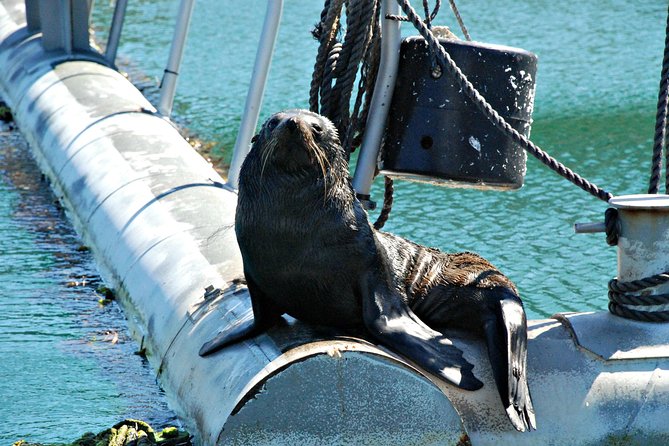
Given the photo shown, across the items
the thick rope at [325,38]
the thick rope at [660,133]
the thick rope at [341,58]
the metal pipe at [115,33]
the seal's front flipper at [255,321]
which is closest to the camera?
the seal's front flipper at [255,321]

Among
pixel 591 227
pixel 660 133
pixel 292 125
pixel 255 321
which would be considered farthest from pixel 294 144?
pixel 660 133

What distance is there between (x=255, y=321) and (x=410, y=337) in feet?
1.78

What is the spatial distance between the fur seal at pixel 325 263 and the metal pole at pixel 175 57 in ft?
13.9

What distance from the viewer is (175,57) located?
26.0 feet

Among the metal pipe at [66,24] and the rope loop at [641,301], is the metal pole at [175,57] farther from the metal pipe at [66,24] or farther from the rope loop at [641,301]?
the rope loop at [641,301]

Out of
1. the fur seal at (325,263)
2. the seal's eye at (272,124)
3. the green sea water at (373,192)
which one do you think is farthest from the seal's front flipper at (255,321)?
the green sea water at (373,192)

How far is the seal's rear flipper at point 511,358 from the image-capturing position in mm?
3551

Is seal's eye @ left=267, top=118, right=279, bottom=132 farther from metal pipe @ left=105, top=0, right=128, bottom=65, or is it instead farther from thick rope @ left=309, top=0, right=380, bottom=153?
metal pipe @ left=105, top=0, right=128, bottom=65

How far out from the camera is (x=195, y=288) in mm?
4566

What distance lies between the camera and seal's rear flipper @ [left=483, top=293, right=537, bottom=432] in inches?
140

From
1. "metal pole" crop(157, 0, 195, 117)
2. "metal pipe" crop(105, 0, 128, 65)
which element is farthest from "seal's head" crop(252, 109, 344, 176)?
"metal pipe" crop(105, 0, 128, 65)

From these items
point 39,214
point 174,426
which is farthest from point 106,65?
point 174,426

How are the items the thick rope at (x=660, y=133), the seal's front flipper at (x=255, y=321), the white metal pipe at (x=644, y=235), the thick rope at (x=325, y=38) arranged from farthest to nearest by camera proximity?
the thick rope at (x=325, y=38)
the thick rope at (x=660, y=133)
the white metal pipe at (x=644, y=235)
the seal's front flipper at (x=255, y=321)

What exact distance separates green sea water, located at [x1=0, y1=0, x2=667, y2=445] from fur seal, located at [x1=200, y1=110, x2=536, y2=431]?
1.22 meters
